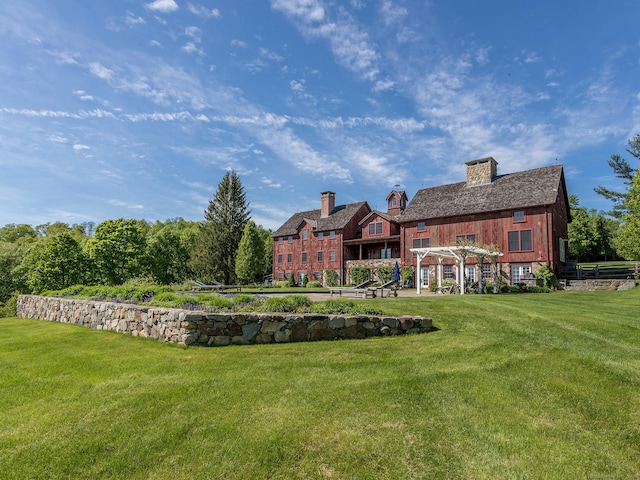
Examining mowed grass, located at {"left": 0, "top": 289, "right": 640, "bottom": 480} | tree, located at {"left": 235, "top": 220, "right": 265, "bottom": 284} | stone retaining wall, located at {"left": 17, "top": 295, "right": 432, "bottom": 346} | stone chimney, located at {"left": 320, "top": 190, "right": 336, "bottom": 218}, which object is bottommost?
mowed grass, located at {"left": 0, "top": 289, "right": 640, "bottom": 480}

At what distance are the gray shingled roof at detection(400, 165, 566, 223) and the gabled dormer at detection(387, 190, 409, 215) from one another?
3.26 metres

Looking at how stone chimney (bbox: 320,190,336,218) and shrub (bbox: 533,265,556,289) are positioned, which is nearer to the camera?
shrub (bbox: 533,265,556,289)

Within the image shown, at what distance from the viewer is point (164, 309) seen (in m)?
8.33

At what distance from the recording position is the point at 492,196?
2838cm

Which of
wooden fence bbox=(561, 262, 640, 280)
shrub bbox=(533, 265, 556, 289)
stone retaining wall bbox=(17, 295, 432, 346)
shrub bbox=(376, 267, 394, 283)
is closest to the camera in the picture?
stone retaining wall bbox=(17, 295, 432, 346)

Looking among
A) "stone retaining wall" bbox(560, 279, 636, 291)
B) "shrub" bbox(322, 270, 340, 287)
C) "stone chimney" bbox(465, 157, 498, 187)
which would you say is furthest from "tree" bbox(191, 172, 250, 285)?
"stone retaining wall" bbox(560, 279, 636, 291)

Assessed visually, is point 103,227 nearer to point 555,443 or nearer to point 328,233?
point 328,233

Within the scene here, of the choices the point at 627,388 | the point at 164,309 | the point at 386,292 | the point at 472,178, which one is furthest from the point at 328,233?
the point at 627,388

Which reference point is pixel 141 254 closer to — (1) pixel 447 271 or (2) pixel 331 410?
(1) pixel 447 271

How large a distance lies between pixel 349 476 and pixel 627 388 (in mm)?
4156

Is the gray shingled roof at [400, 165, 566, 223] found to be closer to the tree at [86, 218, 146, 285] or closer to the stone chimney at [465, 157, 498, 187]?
the stone chimney at [465, 157, 498, 187]

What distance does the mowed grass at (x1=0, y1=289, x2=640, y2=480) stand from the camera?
3.57 metres

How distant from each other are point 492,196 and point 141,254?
29468 millimetres

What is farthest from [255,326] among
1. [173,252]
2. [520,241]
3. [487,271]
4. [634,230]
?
[173,252]
